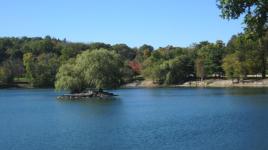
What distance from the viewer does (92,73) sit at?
256 ft

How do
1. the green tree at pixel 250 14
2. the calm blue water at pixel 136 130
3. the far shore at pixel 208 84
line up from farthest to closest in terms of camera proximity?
1. the far shore at pixel 208 84
2. the calm blue water at pixel 136 130
3. the green tree at pixel 250 14

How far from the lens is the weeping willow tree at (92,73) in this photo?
78312mm

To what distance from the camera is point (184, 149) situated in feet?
97.3

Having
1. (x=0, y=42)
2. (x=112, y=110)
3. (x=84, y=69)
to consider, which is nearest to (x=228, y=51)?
(x=84, y=69)

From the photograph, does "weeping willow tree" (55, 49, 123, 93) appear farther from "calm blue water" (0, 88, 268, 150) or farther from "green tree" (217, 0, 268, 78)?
"green tree" (217, 0, 268, 78)

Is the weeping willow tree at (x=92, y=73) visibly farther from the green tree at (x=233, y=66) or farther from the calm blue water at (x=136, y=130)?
the green tree at (x=233, y=66)

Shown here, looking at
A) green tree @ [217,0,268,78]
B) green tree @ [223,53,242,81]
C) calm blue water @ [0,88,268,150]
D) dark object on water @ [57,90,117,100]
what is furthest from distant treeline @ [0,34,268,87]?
green tree @ [217,0,268,78]

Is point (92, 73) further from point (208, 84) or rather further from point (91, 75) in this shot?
point (208, 84)

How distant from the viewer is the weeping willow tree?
78.3 metres

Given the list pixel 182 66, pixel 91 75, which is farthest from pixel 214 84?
pixel 91 75

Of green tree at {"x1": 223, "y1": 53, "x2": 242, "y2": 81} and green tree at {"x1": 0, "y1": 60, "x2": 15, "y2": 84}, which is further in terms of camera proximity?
green tree at {"x1": 0, "y1": 60, "x2": 15, "y2": 84}

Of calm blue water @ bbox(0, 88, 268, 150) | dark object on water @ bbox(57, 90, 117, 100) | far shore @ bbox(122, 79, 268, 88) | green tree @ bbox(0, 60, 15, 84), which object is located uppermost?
green tree @ bbox(0, 60, 15, 84)

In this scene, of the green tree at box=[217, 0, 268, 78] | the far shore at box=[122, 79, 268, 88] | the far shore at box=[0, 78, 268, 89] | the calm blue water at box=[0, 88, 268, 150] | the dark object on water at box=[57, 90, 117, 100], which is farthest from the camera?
the far shore at box=[0, 78, 268, 89]

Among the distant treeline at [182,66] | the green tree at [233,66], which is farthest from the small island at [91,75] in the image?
the green tree at [233,66]
